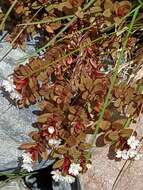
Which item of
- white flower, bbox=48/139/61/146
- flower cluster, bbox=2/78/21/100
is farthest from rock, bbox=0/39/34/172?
white flower, bbox=48/139/61/146

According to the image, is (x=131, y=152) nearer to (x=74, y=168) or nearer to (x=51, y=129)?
(x=74, y=168)

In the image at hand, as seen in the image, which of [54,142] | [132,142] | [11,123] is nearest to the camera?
[132,142]

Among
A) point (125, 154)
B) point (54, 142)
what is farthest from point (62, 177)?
point (125, 154)

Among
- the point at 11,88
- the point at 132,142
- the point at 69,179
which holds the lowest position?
the point at 69,179

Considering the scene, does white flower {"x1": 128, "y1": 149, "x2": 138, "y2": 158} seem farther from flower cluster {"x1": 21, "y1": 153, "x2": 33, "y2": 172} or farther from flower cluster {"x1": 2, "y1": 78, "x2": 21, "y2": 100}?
flower cluster {"x1": 2, "y1": 78, "x2": 21, "y2": 100}

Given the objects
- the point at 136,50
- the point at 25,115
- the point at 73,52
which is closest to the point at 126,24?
the point at 136,50

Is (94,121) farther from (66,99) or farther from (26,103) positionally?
(26,103)

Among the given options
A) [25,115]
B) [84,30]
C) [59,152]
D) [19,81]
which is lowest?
[59,152]

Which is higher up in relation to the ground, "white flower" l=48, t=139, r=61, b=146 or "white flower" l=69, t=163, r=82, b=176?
"white flower" l=48, t=139, r=61, b=146
